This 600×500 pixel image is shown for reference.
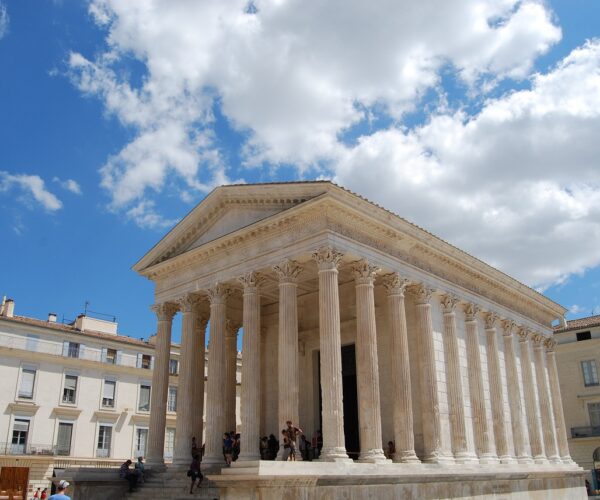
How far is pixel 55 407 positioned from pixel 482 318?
24581 mm

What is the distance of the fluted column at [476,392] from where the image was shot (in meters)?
22.7

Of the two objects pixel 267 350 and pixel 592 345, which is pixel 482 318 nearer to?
pixel 267 350

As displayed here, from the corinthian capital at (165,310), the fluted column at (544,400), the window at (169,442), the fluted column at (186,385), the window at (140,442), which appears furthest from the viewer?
the window at (169,442)

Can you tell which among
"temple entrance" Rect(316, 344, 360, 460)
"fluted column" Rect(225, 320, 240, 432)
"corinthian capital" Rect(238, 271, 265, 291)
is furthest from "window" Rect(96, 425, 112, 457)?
"corinthian capital" Rect(238, 271, 265, 291)

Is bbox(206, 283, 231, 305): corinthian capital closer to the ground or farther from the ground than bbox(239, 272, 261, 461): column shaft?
farther from the ground

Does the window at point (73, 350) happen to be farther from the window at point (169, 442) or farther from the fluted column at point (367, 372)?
the fluted column at point (367, 372)

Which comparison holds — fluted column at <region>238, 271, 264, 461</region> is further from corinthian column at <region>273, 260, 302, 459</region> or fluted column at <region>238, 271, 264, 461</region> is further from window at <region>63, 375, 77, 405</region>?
window at <region>63, 375, 77, 405</region>

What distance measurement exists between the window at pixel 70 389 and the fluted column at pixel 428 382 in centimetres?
2397

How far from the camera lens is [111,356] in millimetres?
39625

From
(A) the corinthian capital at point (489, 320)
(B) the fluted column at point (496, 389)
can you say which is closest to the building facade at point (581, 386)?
(A) the corinthian capital at point (489, 320)

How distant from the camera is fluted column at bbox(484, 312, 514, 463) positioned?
23.9 m

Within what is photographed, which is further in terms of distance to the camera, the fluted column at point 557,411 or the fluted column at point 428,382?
the fluted column at point 557,411

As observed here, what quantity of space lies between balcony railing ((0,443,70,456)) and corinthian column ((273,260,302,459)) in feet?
72.4

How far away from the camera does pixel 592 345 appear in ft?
133
